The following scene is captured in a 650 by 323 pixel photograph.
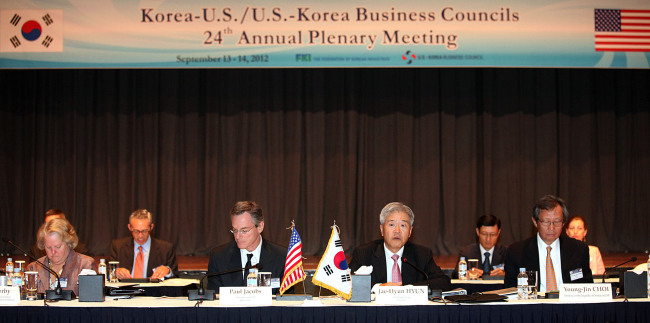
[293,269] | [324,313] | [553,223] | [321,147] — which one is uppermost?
[321,147]

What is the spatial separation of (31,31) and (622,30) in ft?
23.4

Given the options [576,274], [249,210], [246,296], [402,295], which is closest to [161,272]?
[249,210]

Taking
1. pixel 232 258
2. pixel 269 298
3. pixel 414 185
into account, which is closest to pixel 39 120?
pixel 414 185

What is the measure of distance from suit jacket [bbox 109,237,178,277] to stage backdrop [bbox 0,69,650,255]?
12.2ft

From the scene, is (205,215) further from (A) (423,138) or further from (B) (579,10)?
(B) (579,10)

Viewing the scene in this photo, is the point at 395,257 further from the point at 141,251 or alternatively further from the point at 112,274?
the point at 141,251

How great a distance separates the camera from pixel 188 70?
10523mm

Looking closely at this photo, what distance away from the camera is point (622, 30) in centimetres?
855

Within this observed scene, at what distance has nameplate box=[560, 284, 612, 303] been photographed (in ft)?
12.8

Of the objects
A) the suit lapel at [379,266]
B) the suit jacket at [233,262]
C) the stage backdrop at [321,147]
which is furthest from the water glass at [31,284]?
the stage backdrop at [321,147]

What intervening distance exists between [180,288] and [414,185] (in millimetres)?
5734

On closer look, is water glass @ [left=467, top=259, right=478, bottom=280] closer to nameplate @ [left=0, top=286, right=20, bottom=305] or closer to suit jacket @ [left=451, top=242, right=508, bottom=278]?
suit jacket @ [left=451, top=242, right=508, bottom=278]

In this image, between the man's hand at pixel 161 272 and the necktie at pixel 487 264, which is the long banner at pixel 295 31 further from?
the man's hand at pixel 161 272

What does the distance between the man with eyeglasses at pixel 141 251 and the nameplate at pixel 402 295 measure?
3175mm
